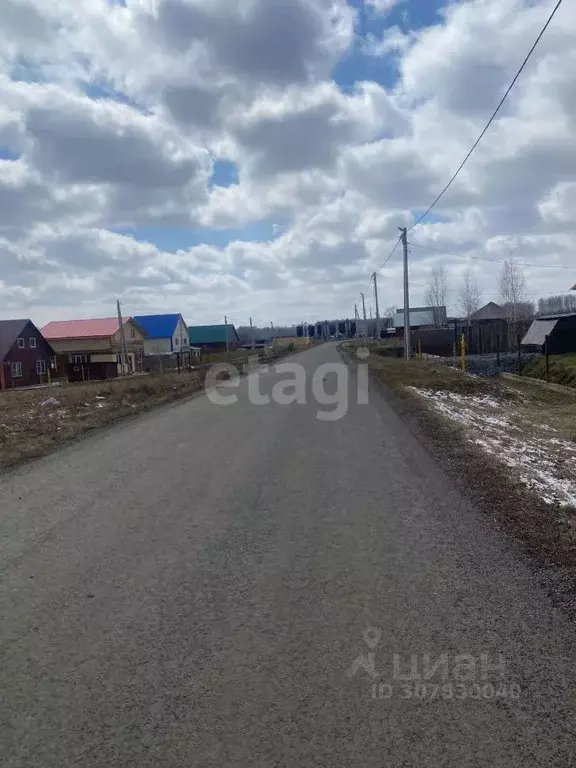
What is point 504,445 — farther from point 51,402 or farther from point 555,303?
point 555,303

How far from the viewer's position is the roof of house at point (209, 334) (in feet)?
388

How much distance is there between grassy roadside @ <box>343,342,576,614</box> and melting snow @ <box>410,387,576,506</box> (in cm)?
3

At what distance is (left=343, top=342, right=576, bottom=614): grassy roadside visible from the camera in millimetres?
5608

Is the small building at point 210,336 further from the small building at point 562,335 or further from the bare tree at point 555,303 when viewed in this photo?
the small building at point 562,335

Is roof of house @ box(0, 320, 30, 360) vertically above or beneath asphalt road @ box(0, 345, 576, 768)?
above

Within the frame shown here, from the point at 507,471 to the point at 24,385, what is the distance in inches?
2131

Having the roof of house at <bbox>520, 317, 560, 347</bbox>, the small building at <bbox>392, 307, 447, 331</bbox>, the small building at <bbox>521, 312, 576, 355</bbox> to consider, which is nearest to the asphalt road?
the small building at <bbox>521, 312, 576, 355</bbox>

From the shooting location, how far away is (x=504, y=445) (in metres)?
10.6

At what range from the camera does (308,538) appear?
6.07m

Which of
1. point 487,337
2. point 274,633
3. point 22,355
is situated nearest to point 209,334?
point 22,355

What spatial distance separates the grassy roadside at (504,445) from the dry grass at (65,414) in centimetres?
689

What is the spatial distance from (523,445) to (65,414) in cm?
1182

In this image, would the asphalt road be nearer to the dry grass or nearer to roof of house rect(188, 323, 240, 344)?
the dry grass

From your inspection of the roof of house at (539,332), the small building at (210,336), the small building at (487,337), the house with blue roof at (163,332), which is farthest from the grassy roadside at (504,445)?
the small building at (210,336)
